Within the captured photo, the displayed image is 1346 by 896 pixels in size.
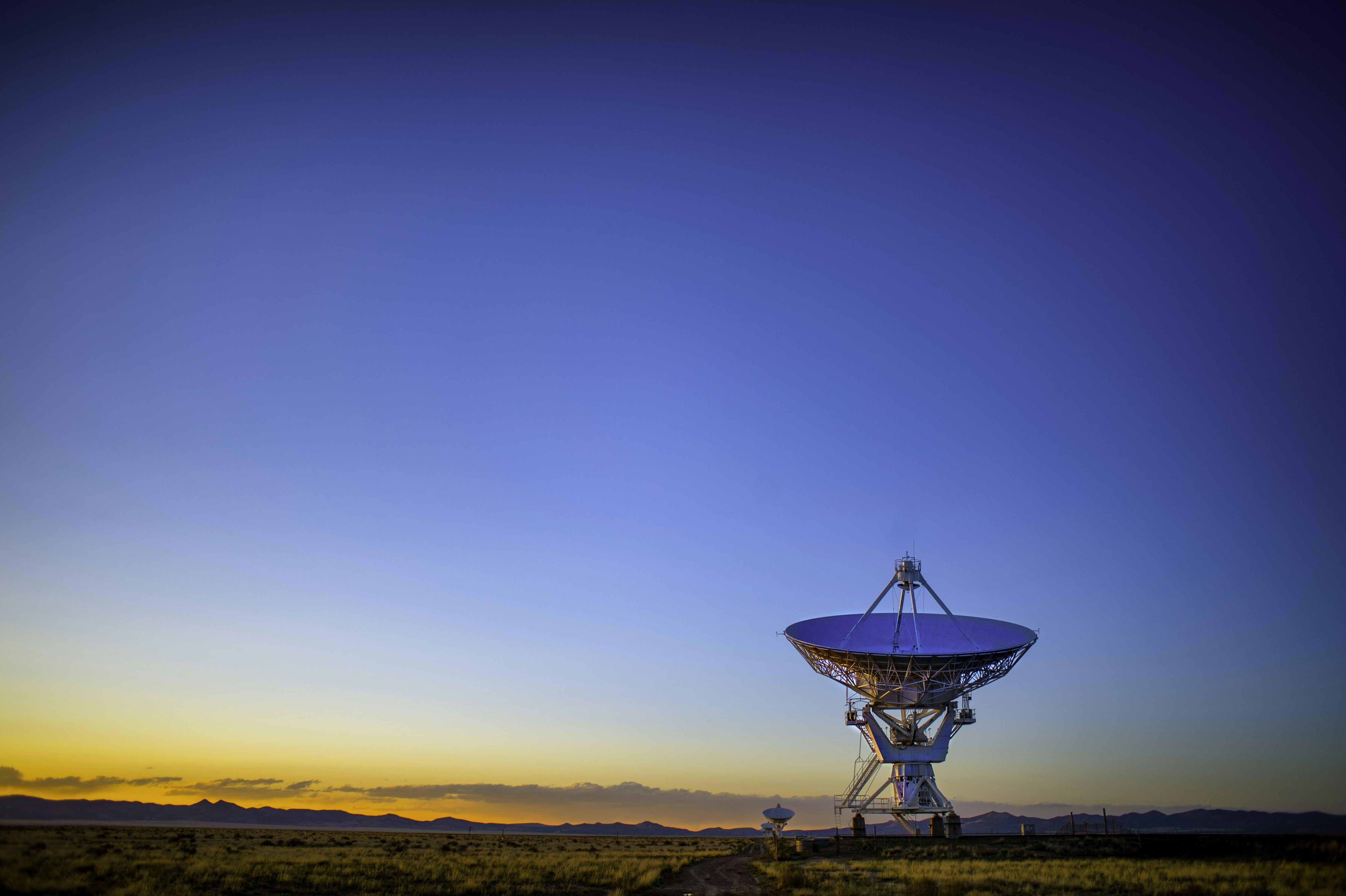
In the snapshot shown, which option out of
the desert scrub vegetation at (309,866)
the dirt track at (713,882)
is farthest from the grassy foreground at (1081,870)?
the desert scrub vegetation at (309,866)

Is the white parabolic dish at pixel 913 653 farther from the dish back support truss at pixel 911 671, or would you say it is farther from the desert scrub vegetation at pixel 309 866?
the desert scrub vegetation at pixel 309 866

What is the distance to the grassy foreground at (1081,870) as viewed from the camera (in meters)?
23.6

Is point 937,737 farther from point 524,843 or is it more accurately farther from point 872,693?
point 524,843

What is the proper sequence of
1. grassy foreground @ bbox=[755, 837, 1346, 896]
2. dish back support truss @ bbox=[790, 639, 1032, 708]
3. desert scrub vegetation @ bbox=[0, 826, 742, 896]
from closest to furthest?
desert scrub vegetation @ bbox=[0, 826, 742, 896]
grassy foreground @ bbox=[755, 837, 1346, 896]
dish back support truss @ bbox=[790, 639, 1032, 708]

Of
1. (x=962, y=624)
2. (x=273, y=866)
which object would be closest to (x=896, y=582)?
(x=962, y=624)

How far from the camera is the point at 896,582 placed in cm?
5166

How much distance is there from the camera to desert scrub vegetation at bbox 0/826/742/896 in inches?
886

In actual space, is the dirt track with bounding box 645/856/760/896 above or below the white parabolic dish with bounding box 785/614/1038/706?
below

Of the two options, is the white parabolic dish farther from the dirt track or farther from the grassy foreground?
the dirt track

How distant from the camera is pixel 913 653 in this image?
4794 centimetres

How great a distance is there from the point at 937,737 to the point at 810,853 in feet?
39.9

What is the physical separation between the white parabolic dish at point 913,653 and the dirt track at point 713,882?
12.4m

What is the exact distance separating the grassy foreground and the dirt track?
0.95m

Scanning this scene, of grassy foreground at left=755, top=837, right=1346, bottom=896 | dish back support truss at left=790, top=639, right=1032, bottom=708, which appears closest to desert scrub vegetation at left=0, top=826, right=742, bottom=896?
grassy foreground at left=755, top=837, right=1346, bottom=896
